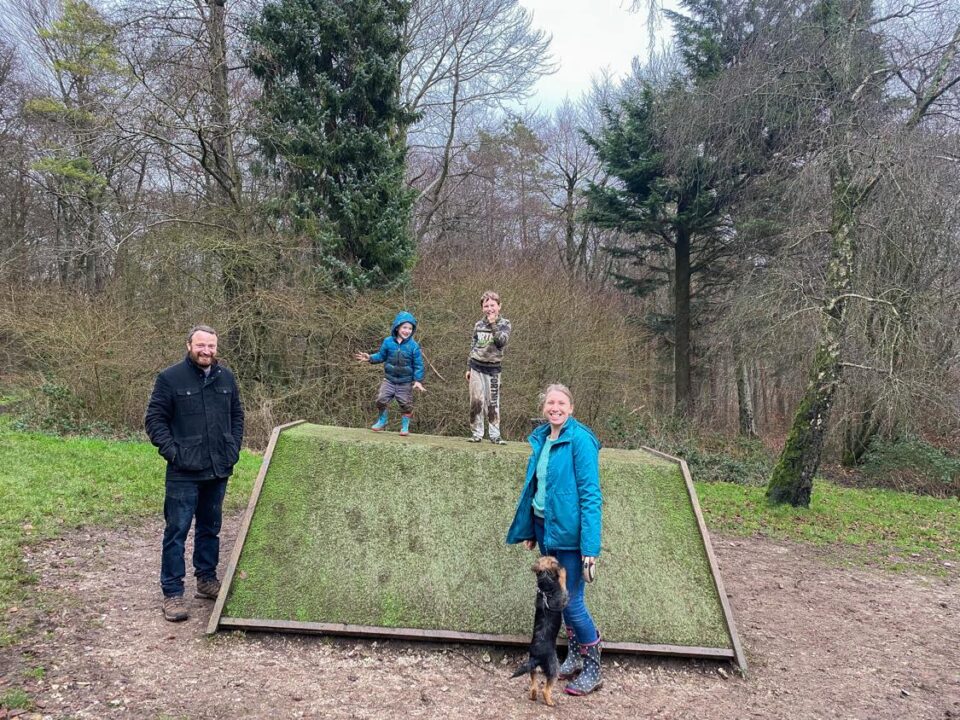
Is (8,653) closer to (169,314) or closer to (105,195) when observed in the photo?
(169,314)

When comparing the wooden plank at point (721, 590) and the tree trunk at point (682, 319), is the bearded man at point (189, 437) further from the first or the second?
the tree trunk at point (682, 319)

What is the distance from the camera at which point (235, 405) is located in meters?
5.05

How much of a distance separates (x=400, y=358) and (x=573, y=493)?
11.6 ft

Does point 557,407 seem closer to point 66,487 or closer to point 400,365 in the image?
point 400,365

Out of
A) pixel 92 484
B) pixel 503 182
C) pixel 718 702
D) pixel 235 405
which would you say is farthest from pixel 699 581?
pixel 503 182

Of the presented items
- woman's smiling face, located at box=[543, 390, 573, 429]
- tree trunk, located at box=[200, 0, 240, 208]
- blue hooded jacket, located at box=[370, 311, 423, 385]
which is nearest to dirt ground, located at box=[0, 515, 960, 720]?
woman's smiling face, located at box=[543, 390, 573, 429]

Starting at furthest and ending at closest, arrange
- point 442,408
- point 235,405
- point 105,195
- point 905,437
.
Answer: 1. point 105,195
2. point 905,437
3. point 442,408
4. point 235,405

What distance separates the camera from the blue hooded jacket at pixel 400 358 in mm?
7152

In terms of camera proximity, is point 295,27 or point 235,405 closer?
point 235,405

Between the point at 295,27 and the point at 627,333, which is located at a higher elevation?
the point at 295,27

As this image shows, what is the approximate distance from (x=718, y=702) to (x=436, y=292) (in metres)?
10.5

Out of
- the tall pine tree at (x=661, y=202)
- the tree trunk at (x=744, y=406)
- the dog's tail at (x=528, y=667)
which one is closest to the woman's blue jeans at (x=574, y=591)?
the dog's tail at (x=528, y=667)

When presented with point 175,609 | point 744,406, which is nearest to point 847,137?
point 175,609

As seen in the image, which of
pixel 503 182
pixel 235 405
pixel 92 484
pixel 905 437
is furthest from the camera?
pixel 503 182
